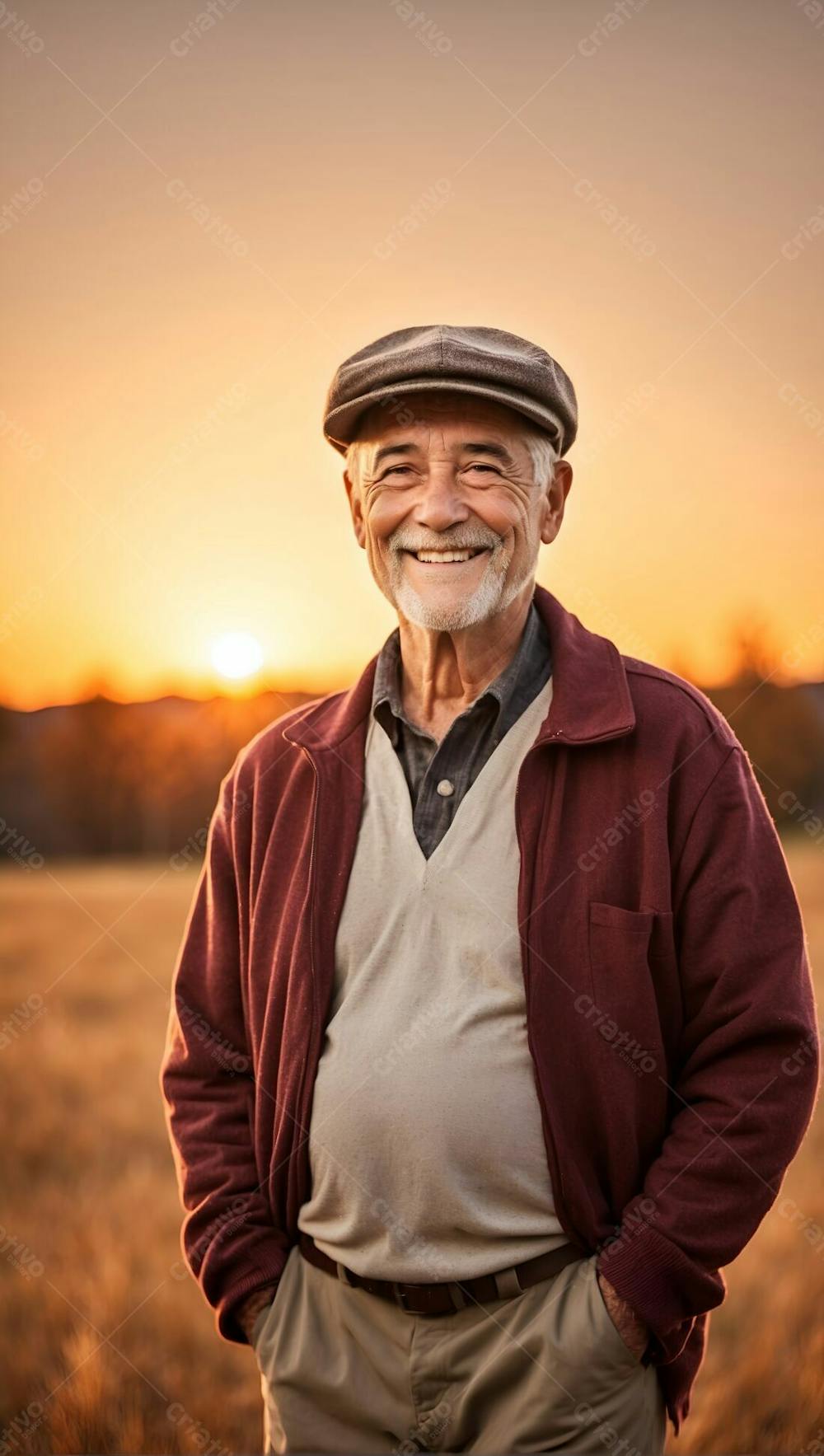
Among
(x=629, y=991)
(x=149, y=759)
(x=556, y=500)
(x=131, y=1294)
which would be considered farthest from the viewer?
(x=149, y=759)

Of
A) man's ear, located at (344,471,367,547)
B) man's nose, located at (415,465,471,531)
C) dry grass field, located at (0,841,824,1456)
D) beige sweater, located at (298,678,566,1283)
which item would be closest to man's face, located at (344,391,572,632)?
man's nose, located at (415,465,471,531)

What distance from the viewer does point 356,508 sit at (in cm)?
233

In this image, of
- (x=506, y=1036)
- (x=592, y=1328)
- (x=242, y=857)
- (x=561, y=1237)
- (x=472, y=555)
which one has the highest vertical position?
(x=472, y=555)

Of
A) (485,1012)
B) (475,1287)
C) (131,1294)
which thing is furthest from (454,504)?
(131,1294)

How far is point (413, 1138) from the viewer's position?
191cm

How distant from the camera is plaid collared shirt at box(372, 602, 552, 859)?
6.87ft

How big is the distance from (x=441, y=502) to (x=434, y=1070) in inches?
39.9

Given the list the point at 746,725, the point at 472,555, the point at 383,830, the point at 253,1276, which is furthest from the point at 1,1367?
the point at 746,725

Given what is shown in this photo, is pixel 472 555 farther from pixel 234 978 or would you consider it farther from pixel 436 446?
pixel 234 978

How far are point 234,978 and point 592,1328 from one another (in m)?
0.92

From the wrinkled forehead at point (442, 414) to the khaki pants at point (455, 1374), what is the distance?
1.48 meters

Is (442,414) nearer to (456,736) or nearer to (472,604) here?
(472,604)

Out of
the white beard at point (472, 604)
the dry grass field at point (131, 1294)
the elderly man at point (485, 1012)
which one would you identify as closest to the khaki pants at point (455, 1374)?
the elderly man at point (485, 1012)

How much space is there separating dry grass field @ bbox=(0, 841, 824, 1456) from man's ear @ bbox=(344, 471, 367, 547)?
9.17 ft
